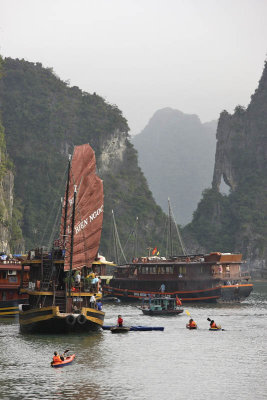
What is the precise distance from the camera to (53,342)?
37.7m

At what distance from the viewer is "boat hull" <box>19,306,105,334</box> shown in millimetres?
39438

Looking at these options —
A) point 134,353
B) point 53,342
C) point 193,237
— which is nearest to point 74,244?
point 53,342

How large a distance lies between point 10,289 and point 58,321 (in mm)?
13961

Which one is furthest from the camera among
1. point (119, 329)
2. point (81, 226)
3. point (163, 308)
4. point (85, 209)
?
point (163, 308)


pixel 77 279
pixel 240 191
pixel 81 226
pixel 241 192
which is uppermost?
pixel 240 191

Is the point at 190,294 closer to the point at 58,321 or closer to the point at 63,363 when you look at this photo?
the point at 58,321

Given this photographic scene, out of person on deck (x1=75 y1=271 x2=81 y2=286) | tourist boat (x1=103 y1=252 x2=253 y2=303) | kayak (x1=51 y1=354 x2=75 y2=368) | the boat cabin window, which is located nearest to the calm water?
kayak (x1=51 y1=354 x2=75 y2=368)

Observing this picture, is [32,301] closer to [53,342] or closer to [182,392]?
[53,342]

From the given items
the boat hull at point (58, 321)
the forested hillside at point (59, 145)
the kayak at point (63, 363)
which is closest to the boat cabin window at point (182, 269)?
the boat hull at point (58, 321)

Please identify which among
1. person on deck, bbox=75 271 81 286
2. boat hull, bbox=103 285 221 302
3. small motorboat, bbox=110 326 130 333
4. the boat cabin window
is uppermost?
the boat cabin window

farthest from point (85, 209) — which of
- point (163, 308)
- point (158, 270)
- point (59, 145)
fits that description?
point (59, 145)

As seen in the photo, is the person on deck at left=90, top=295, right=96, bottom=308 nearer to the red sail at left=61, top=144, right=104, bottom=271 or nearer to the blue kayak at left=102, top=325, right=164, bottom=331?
the red sail at left=61, top=144, right=104, bottom=271

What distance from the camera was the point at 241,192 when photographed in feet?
591

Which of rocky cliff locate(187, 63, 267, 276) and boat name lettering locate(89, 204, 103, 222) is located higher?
rocky cliff locate(187, 63, 267, 276)
